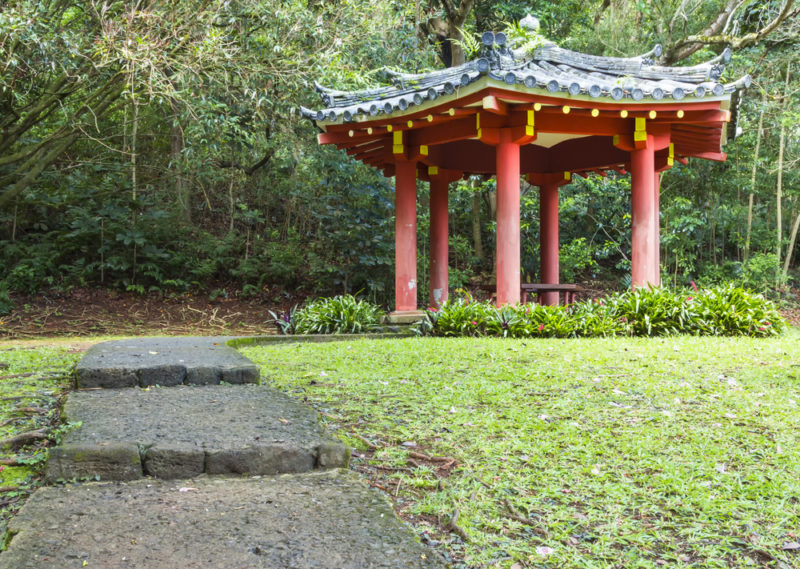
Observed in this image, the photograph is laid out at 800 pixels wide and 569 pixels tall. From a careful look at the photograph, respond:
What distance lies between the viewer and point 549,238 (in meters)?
9.72

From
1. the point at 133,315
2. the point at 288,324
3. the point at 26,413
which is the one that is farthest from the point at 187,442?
the point at 133,315

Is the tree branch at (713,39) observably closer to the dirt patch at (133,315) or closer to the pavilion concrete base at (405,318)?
the pavilion concrete base at (405,318)

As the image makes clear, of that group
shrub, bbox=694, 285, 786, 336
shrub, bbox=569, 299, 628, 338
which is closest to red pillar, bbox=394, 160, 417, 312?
shrub, bbox=569, 299, 628, 338

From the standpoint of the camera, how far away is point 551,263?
980cm

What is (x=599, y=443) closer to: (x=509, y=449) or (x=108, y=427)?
(x=509, y=449)

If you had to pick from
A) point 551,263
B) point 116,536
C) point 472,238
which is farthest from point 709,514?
point 472,238

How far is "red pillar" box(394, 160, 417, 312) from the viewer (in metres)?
7.88

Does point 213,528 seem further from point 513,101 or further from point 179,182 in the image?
point 179,182

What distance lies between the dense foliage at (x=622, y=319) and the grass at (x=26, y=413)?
144 inches

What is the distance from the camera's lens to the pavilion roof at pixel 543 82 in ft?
20.7

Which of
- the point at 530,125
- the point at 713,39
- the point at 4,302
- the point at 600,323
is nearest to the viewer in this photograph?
the point at 600,323

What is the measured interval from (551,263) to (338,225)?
3.48 meters

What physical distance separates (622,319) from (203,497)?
568 centimetres

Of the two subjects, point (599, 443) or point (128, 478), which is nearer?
point (128, 478)
